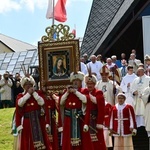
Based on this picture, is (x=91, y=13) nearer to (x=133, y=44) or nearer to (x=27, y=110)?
(x=133, y=44)

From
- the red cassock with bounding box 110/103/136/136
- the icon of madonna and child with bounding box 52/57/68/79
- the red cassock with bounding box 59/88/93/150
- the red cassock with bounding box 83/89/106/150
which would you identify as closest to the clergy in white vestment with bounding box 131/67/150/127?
the red cassock with bounding box 110/103/136/136

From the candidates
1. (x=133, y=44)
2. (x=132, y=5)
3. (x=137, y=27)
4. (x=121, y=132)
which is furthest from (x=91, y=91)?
(x=133, y=44)

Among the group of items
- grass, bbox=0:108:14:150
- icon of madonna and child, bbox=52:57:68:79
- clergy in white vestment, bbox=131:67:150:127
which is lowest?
grass, bbox=0:108:14:150

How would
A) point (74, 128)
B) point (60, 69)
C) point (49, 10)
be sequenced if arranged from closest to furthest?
point (74, 128)
point (60, 69)
point (49, 10)

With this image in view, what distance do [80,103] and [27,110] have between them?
3.71 ft

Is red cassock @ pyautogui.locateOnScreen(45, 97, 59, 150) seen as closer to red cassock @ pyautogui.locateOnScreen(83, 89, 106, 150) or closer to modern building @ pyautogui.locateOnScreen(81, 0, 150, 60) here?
red cassock @ pyautogui.locateOnScreen(83, 89, 106, 150)

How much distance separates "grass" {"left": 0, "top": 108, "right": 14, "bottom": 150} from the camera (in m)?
14.3

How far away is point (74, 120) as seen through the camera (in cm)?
1100

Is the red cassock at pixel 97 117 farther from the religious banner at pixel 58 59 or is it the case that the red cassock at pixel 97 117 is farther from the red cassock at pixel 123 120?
the red cassock at pixel 123 120

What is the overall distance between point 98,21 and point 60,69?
2345cm

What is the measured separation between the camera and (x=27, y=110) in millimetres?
11273

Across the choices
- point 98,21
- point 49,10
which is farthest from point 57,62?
point 98,21

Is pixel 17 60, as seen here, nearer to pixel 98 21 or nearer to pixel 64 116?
pixel 98 21

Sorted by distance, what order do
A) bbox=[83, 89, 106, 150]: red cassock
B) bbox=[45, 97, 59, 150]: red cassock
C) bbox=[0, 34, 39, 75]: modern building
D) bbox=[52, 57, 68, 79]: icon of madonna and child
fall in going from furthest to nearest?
bbox=[0, 34, 39, 75]: modern building → bbox=[52, 57, 68, 79]: icon of madonna and child → bbox=[45, 97, 59, 150]: red cassock → bbox=[83, 89, 106, 150]: red cassock
